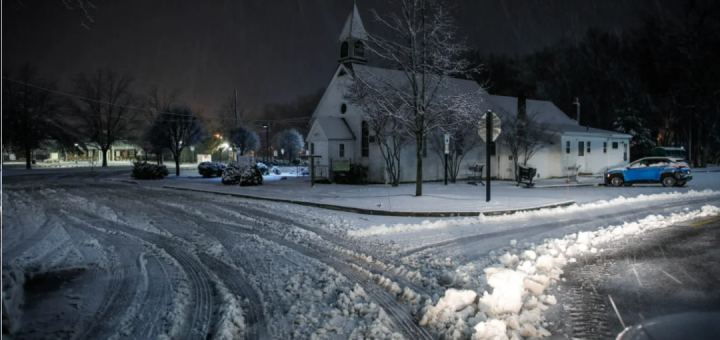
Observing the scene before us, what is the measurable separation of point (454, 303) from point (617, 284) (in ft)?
9.50

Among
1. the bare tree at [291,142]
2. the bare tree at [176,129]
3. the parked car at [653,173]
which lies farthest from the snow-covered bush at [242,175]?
the bare tree at [291,142]

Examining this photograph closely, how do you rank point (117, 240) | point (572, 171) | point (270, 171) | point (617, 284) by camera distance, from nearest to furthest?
1. point (617, 284)
2. point (117, 240)
3. point (572, 171)
4. point (270, 171)

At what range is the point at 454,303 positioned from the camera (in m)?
5.50

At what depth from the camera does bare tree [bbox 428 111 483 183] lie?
1075 inches

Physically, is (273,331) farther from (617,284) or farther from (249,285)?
(617,284)

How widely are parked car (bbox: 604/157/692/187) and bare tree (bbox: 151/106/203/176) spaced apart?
3300 cm

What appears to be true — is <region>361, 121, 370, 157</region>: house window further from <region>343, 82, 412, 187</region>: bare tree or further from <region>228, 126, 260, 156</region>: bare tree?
<region>228, 126, 260, 156</region>: bare tree

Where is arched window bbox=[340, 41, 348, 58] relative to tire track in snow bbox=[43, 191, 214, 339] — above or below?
above

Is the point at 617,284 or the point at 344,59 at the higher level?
the point at 344,59

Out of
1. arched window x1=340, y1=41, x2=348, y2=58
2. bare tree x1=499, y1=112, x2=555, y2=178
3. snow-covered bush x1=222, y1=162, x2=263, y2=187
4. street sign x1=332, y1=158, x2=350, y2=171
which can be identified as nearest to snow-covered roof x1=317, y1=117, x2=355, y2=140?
street sign x1=332, y1=158, x2=350, y2=171

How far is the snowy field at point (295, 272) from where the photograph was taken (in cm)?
507

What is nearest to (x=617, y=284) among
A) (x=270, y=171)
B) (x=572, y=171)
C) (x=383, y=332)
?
(x=383, y=332)

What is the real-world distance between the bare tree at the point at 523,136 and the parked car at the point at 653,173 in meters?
5.65

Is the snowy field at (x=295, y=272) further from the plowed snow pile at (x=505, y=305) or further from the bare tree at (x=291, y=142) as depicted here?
the bare tree at (x=291, y=142)
